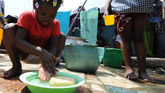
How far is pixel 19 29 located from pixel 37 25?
0.65 ft

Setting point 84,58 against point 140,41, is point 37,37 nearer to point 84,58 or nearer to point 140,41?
point 84,58

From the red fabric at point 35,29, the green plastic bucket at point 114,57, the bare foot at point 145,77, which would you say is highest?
the red fabric at point 35,29

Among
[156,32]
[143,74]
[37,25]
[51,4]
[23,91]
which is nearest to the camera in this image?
[23,91]

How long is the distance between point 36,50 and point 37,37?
430 mm

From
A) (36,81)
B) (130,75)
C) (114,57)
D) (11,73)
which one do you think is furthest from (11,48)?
(114,57)

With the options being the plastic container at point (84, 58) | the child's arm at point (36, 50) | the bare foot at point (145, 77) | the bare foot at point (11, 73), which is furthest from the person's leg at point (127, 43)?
→ the bare foot at point (11, 73)

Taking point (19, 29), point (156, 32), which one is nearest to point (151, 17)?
point (156, 32)

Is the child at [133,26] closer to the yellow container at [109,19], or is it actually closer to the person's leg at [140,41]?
the person's leg at [140,41]

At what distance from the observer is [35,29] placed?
162cm

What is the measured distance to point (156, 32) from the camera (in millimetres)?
5801

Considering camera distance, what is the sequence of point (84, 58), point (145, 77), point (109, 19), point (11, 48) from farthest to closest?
1. point (109, 19)
2. point (84, 58)
3. point (145, 77)
4. point (11, 48)

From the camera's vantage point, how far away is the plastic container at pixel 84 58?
2.38 m

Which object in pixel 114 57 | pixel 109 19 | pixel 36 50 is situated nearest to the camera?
pixel 36 50

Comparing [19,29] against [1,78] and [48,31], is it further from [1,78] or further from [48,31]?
[1,78]
